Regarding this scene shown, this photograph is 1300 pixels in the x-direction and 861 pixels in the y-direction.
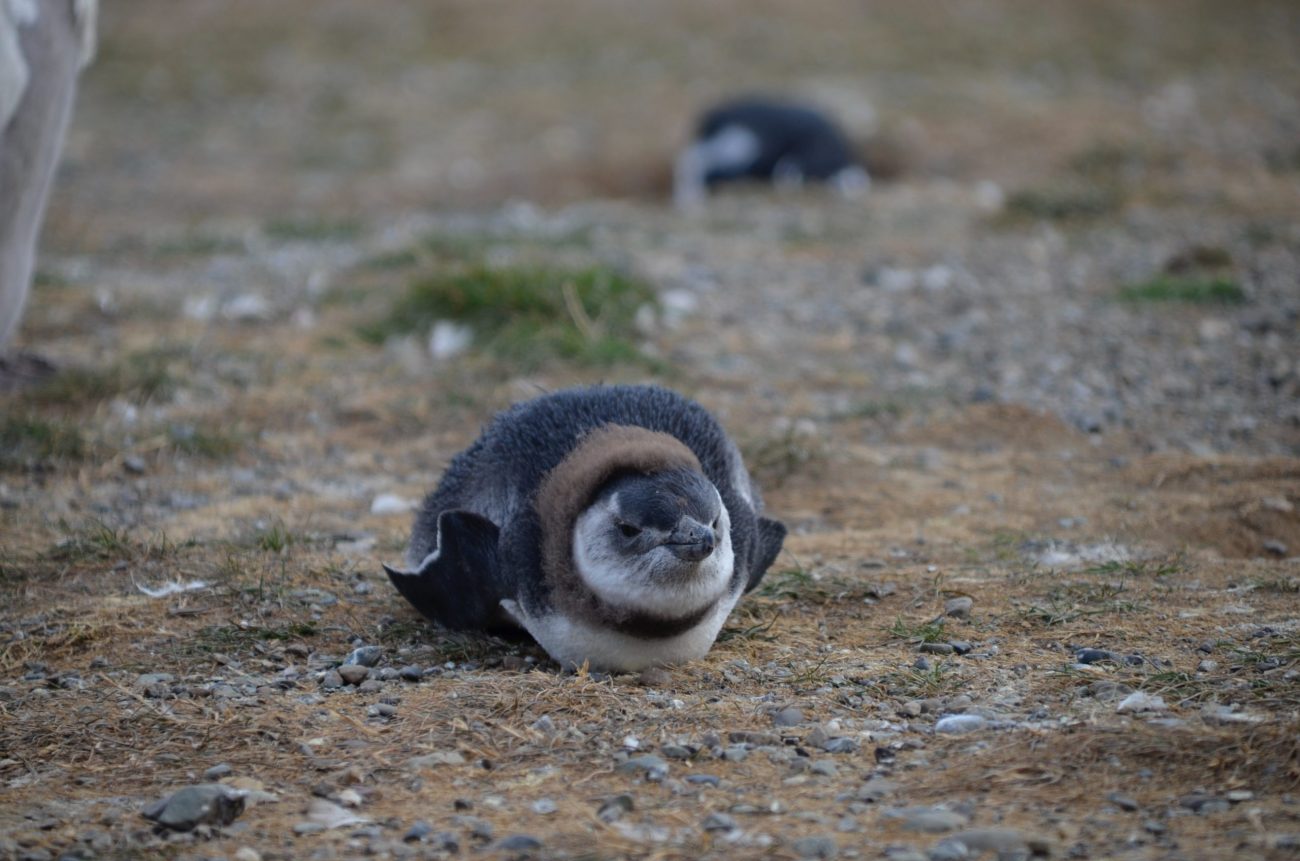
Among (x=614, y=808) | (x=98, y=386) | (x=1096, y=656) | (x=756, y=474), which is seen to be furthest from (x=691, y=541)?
(x=98, y=386)

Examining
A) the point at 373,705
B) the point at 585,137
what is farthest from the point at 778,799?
the point at 585,137

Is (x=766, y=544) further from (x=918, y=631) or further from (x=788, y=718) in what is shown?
(x=788, y=718)

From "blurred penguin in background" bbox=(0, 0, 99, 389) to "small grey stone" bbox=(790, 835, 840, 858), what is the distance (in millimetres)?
3774

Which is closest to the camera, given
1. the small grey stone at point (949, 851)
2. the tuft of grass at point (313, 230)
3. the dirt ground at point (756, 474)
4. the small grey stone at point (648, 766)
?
the small grey stone at point (949, 851)

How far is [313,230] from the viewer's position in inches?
394

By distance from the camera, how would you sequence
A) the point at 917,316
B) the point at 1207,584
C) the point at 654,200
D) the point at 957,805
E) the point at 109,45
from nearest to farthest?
the point at 957,805
the point at 1207,584
the point at 917,316
the point at 654,200
the point at 109,45

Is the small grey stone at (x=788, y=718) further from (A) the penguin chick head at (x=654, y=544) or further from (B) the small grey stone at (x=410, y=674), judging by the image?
(B) the small grey stone at (x=410, y=674)

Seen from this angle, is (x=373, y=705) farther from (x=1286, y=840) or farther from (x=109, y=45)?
(x=109, y=45)

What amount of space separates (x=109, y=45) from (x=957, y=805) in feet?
52.8

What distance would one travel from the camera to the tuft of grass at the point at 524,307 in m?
6.71

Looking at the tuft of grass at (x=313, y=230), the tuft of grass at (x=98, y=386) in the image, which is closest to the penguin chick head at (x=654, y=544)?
the tuft of grass at (x=98, y=386)

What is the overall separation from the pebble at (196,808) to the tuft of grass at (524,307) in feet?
12.6

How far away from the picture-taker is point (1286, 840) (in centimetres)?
259

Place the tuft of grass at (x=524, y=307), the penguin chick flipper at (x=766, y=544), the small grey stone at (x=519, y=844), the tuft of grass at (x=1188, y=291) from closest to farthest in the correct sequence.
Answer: the small grey stone at (x=519, y=844) < the penguin chick flipper at (x=766, y=544) < the tuft of grass at (x=524, y=307) < the tuft of grass at (x=1188, y=291)
